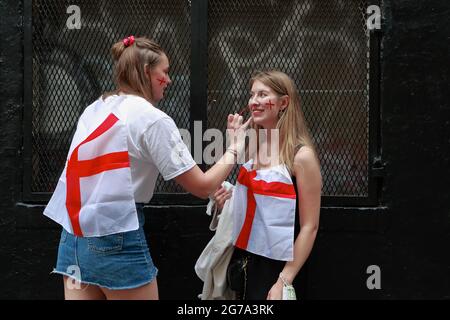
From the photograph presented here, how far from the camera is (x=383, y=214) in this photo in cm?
453

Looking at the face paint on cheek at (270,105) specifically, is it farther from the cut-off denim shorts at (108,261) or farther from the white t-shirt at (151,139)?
the cut-off denim shorts at (108,261)

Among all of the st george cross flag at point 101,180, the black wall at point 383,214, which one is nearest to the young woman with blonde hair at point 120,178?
the st george cross flag at point 101,180

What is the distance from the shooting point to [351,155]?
15.3 feet

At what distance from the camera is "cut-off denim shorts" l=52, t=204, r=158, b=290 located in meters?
3.00

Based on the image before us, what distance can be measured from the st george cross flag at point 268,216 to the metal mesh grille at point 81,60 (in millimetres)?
1356

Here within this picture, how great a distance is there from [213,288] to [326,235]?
1264mm

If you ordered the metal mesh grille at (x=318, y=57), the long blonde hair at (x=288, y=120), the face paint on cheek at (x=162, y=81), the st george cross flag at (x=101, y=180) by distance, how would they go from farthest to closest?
the metal mesh grille at (x=318, y=57) → the long blonde hair at (x=288, y=120) → the face paint on cheek at (x=162, y=81) → the st george cross flag at (x=101, y=180)

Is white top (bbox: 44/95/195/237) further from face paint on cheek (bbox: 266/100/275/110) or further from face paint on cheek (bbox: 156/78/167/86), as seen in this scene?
face paint on cheek (bbox: 266/100/275/110)

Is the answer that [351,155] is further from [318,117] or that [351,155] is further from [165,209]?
[165,209]

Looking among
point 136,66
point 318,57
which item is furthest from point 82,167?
point 318,57

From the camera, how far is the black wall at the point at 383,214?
449 centimetres

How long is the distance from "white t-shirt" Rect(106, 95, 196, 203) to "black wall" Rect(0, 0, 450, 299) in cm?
160

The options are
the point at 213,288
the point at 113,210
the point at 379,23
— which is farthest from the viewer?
the point at 379,23
